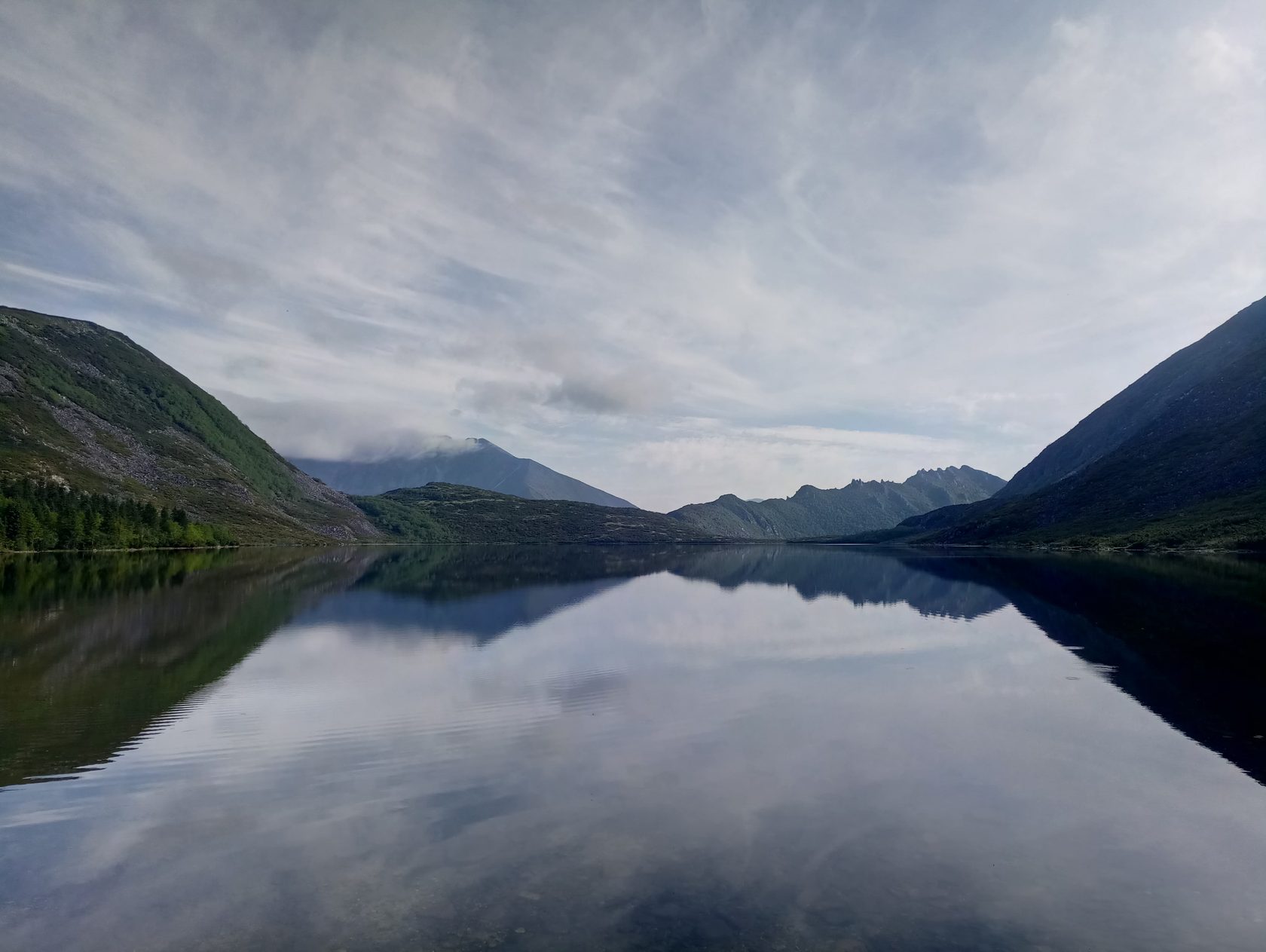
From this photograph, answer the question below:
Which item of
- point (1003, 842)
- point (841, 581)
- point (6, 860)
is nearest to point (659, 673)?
point (1003, 842)

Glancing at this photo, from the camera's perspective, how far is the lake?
522 inches

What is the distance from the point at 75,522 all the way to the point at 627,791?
178212 mm

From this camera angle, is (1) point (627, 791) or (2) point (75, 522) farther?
(2) point (75, 522)

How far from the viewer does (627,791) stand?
20.3m

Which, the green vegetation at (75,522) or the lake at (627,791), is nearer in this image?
the lake at (627,791)

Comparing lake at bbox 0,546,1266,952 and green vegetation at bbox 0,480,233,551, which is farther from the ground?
green vegetation at bbox 0,480,233,551

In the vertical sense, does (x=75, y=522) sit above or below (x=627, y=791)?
above

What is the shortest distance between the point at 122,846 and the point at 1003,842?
21482mm

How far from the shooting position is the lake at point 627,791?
522 inches

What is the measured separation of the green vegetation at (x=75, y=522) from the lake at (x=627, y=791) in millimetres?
118444

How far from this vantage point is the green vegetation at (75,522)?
138000mm

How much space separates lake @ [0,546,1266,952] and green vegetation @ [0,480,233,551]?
118444mm

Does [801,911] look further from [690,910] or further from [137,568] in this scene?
[137,568]

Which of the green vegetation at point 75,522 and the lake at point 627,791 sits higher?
the green vegetation at point 75,522
